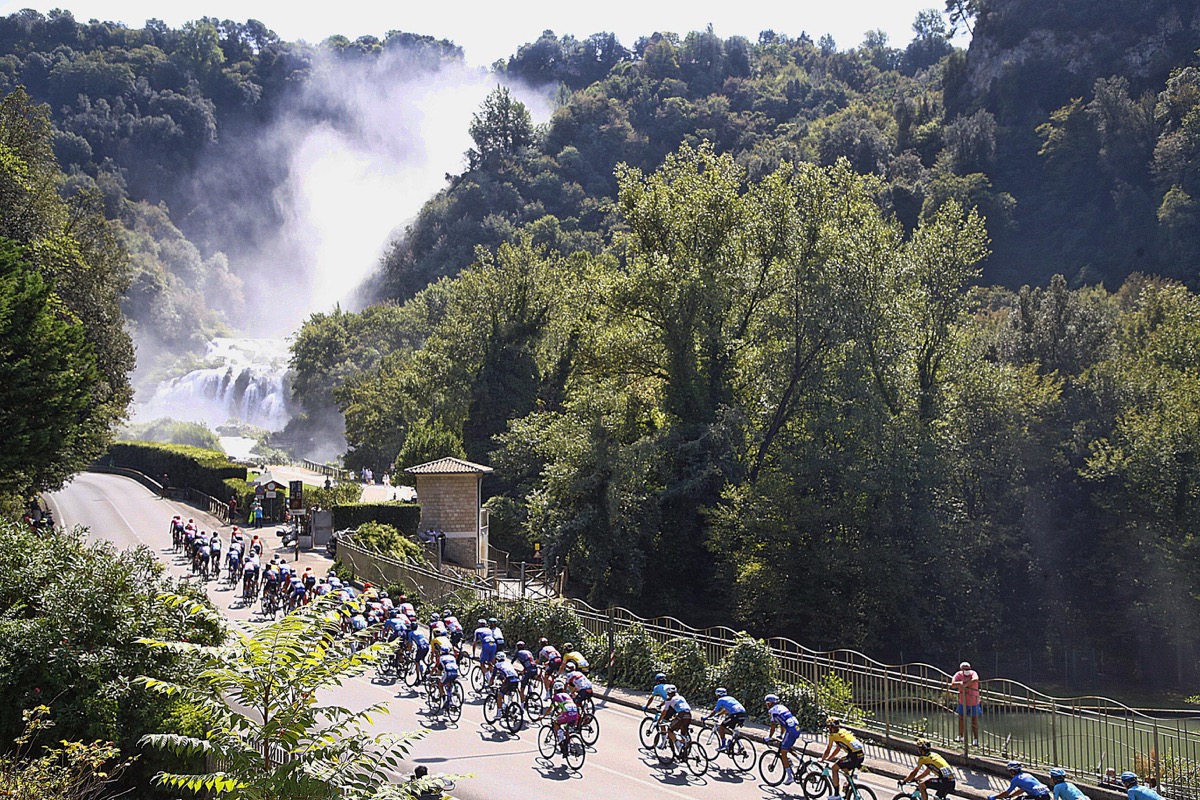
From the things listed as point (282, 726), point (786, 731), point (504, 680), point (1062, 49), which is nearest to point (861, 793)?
point (786, 731)

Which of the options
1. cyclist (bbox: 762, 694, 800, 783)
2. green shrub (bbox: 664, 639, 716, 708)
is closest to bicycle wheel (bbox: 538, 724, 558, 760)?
cyclist (bbox: 762, 694, 800, 783)

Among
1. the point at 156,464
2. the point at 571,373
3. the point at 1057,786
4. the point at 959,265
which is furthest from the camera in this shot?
the point at 156,464

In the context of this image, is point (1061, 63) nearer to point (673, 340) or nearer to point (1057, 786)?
point (673, 340)

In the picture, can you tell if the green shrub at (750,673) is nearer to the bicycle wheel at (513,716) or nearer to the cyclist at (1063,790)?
the bicycle wheel at (513,716)

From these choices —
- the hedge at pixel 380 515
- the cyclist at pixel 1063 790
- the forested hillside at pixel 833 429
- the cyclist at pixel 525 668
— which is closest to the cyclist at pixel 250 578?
the forested hillside at pixel 833 429

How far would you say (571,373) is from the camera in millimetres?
61125

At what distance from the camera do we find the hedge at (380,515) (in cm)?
4569

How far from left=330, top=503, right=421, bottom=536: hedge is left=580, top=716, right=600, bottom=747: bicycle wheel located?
27.2 meters

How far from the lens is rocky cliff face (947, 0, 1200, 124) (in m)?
92.9

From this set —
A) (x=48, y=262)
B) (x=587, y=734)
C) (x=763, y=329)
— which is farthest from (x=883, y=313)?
(x=48, y=262)

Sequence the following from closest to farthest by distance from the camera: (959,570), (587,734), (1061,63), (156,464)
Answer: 1. (587,734)
2. (959,570)
3. (156,464)
4. (1061,63)

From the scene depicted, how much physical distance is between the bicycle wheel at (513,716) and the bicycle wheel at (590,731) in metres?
1.38

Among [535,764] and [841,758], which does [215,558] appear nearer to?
[535,764]

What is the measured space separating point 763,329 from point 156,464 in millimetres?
47979
